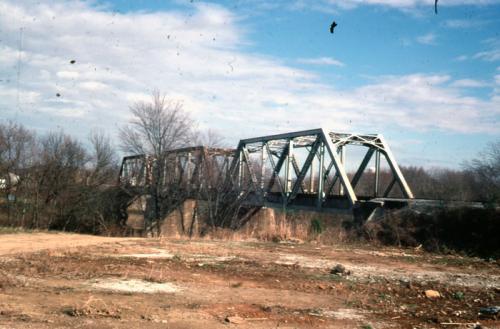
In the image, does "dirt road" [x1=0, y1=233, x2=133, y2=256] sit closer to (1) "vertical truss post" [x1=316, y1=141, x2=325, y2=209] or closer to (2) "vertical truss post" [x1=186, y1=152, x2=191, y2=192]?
(1) "vertical truss post" [x1=316, y1=141, x2=325, y2=209]

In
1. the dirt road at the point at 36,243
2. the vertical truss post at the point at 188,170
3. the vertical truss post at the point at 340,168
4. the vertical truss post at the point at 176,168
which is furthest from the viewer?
the vertical truss post at the point at 176,168

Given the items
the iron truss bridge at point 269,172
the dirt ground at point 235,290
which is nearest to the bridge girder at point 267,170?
the iron truss bridge at point 269,172

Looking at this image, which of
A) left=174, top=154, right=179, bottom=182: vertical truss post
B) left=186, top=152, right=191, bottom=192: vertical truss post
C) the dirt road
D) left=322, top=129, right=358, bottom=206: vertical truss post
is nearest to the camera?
the dirt road

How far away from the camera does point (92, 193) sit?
45.6 m

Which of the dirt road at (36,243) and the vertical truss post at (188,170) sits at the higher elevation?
the vertical truss post at (188,170)

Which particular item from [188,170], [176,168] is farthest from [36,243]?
[176,168]

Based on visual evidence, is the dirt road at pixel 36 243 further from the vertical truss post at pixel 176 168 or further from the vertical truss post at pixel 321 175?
the vertical truss post at pixel 176 168

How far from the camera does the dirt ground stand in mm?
7742

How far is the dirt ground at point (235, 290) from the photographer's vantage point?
7.74m

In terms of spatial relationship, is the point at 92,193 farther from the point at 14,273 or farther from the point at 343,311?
the point at 343,311


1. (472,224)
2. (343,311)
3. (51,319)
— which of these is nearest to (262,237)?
(472,224)

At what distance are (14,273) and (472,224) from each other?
14740mm

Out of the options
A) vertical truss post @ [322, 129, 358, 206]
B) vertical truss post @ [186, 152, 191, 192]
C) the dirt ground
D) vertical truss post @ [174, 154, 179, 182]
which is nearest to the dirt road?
the dirt ground

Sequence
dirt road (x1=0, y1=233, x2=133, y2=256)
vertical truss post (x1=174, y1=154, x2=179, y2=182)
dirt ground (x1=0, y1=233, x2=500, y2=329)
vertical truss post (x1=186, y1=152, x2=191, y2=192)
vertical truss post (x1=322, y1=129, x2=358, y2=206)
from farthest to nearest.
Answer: vertical truss post (x1=174, y1=154, x2=179, y2=182), vertical truss post (x1=186, y1=152, x2=191, y2=192), vertical truss post (x1=322, y1=129, x2=358, y2=206), dirt road (x1=0, y1=233, x2=133, y2=256), dirt ground (x1=0, y1=233, x2=500, y2=329)
